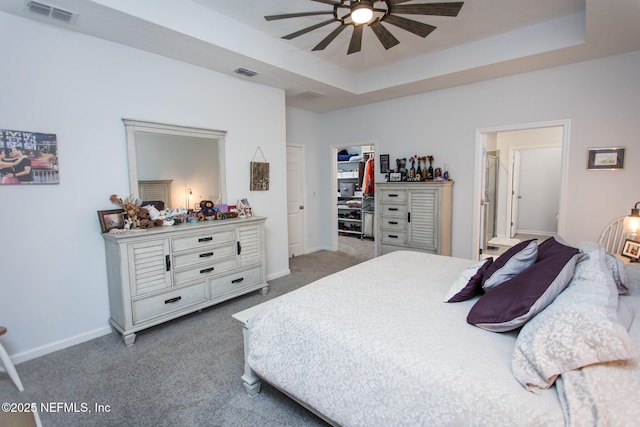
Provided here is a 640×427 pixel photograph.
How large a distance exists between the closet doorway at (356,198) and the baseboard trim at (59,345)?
4.29 m

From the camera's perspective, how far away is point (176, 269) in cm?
296

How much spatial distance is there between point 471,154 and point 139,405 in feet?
14.5

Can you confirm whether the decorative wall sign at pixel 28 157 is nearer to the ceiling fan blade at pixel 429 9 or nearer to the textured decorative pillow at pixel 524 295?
the ceiling fan blade at pixel 429 9

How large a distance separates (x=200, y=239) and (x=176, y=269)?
354 mm

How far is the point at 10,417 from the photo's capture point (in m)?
1.14

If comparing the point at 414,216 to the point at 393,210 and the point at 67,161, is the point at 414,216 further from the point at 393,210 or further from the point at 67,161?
the point at 67,161

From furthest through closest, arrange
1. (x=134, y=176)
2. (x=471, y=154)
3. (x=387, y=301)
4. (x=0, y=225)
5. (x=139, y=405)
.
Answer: (x=471, y=154) < (x=134, y=176) < (x=0, y=225) < (x=139, y=405) < (x=387, y=301)

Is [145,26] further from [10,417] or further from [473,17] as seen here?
[473,17]

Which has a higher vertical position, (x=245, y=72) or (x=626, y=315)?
(x=245, y=72)

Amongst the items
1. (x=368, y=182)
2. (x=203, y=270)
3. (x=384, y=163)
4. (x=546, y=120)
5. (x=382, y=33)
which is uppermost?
(x=382, y=33)

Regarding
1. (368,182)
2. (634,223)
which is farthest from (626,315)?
(368,182)

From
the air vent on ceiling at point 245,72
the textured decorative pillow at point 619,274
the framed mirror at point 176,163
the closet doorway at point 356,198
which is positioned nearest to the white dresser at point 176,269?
the framed mirror at point 176,163

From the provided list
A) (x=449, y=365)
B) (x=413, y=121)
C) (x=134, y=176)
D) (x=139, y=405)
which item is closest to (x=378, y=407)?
(x=449, y=365)

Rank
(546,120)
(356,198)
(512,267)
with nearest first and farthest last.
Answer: (512,267)
(546,120)
(356,198)
